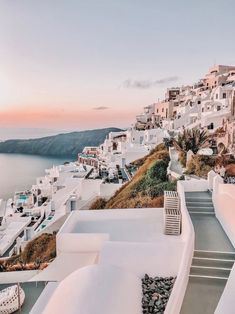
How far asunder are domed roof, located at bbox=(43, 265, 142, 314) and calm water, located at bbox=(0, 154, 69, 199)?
143 ft

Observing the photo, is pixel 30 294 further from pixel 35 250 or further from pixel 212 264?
pixel 35 250

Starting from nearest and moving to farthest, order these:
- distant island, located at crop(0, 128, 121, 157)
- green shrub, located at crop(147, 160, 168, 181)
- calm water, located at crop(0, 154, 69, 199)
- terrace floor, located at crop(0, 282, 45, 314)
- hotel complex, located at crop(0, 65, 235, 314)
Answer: hotel complex, located at crop(0, 65, 235, 314) → terrace floor, located at crop(0, 282, 45, 314) → green shrub, located at crop(147, 160, 168, 181) → calm water, located at crop(0, 154, 69, 199) → distant island, located at crop(0, 128, 121, 157)

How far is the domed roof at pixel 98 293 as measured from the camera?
12.9 feet

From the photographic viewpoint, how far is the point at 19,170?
66312 millimetres

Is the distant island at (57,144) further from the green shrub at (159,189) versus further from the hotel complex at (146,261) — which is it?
the hotel complex at (146,261)

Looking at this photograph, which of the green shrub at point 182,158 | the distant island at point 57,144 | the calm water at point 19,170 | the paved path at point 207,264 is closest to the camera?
the paved path at point 207,264

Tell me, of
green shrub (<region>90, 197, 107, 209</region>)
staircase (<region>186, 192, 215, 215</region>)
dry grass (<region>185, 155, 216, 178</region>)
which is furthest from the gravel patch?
green shrub (<region>90, 197, 107, 209</region>)

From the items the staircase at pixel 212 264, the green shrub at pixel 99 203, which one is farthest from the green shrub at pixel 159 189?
the staircase at pixel 212 264

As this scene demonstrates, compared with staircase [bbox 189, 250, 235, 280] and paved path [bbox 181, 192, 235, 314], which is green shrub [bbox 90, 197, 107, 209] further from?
staircase [bbox 189, 250, 235, 280]

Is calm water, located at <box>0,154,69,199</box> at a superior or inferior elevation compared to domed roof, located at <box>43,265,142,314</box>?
inferior

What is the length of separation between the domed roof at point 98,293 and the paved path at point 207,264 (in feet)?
2.44

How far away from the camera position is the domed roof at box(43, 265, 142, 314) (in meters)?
3.92

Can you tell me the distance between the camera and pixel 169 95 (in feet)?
151

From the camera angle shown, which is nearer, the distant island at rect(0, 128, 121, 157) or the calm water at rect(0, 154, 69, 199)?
the calm water at rect(0, 154, 69, 199)
